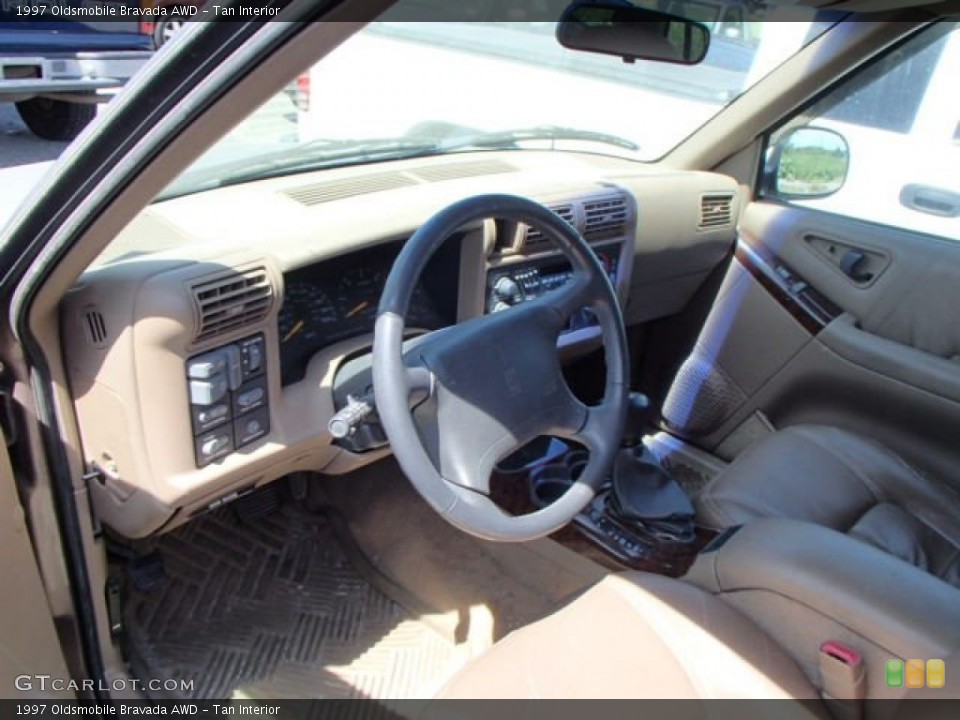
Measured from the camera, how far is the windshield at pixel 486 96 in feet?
7.91

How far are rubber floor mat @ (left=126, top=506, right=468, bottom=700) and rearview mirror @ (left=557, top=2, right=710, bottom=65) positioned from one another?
1.67 meters

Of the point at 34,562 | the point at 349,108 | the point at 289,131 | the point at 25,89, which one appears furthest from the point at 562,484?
the point at 25,89

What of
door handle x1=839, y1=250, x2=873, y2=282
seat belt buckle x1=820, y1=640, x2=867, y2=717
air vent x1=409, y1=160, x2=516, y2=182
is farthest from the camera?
door handle x1=839, y1=250, x2=873, y2=282

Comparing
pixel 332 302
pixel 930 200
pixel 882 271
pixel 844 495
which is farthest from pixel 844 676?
pixel 930 200

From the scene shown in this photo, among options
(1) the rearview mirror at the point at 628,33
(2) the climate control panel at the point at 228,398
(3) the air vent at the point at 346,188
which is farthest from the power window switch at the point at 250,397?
(1) the rearview mirror at the point at 628,33

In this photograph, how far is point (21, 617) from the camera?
1620 millimetres

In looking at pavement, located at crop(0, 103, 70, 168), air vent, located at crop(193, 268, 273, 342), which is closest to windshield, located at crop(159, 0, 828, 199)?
air vent, located at crop(193, 268, 273, 342)

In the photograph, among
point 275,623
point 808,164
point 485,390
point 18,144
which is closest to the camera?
point 485,390

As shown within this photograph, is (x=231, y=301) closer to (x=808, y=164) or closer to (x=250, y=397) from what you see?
(x=250, y=397)

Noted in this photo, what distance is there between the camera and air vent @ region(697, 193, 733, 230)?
112 inches

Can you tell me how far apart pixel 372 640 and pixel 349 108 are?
12.4 feet

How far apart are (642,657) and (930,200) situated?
186 centimetres

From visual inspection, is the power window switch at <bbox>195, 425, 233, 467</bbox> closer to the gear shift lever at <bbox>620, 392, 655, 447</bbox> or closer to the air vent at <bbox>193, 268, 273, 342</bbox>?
the air vent at <bbox>193, 268, 273, 342</bbox>

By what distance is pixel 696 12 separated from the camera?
209cm
